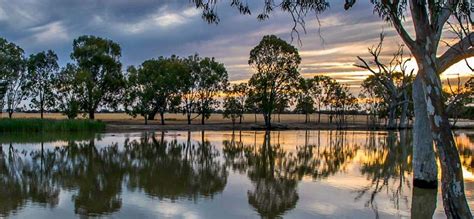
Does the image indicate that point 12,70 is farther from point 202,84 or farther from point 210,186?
point 210,186

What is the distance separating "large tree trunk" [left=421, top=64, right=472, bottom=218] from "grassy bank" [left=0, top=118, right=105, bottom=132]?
37.4 m

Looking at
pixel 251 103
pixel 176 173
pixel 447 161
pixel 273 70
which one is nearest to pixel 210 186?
pixel 176 173

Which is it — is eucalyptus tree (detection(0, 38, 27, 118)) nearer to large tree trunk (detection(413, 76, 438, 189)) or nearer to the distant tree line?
the distant tree line

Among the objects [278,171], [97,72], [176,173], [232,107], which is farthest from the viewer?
[232,107]

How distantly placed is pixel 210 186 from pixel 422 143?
18.8 feet

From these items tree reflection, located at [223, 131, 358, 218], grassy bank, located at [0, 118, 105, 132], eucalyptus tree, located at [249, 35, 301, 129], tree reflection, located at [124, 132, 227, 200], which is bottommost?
tree reflection, located at [223, 131, 358, 218]

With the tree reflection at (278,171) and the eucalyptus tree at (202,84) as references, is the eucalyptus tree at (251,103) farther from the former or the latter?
the tree reflection at (278,171)

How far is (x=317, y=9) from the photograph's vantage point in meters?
9.07

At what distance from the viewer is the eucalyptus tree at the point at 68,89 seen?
51625mm

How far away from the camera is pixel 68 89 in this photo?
5288 centimetres

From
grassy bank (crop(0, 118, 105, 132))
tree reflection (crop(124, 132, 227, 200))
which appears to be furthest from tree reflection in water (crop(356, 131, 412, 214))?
grassy bank (crop(0, 118, 105, 132))

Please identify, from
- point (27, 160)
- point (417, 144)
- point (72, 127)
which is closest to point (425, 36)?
point (417, 144)

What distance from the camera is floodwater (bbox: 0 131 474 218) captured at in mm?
9922

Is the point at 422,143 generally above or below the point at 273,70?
below
